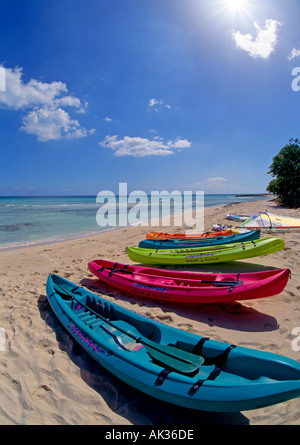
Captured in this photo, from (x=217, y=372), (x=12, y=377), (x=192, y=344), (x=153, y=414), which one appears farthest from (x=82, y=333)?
(x=217, y=372)

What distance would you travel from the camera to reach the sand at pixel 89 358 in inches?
82.7

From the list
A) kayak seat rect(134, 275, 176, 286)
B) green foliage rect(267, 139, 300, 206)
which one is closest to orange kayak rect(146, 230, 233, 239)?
kayak seat rect(134, 275, 176, 286)

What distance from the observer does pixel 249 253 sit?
224 inches

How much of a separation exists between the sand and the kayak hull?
1446mm

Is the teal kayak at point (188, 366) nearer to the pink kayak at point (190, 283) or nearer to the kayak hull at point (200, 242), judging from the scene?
the pink kayak at point (190, 283)

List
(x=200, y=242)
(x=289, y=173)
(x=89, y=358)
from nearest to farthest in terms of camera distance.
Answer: (x=89, y=358)
(x=200, y=242)
(x=289, y=173)

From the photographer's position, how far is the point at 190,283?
4.35 meters

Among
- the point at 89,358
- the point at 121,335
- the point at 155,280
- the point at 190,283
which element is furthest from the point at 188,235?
the point at 89,358

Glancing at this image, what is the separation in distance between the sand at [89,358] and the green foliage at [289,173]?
64.6 ft

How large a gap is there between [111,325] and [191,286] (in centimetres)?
179

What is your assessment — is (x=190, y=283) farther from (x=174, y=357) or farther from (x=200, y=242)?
(x=200, y=242)

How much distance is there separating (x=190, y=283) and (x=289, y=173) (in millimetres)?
22945

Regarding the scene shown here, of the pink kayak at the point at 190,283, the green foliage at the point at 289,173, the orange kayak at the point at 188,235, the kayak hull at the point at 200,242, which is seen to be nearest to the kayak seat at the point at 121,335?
the pink kayak at the point at 190,283
